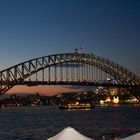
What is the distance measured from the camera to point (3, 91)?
313 feet

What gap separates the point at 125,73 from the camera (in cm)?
14038

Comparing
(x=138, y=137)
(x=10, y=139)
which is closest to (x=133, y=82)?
(x=10, y=139)

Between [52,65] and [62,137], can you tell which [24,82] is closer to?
[52,65]

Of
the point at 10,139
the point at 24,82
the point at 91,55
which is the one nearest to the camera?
the point at 10,139

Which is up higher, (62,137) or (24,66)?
(24,66)

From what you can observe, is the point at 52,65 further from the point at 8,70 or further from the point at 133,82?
the point at 133,82

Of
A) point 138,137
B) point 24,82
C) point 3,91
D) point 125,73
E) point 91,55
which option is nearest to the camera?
point 138,137

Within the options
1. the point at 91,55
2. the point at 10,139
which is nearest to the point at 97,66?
the point at 91,55

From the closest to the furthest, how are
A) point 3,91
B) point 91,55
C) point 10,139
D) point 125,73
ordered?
point 10,139
point 3,91
point 91,55
point 125,73

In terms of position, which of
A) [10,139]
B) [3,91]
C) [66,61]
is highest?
[66,61]

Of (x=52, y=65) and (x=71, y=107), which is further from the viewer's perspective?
(x=71, y=107)

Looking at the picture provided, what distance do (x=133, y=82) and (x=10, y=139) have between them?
329ft

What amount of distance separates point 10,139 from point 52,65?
74.6 meters

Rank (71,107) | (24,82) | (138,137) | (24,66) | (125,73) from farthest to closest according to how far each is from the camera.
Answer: (71,107), (125,73), (24,66), (24,82), (138,137)
